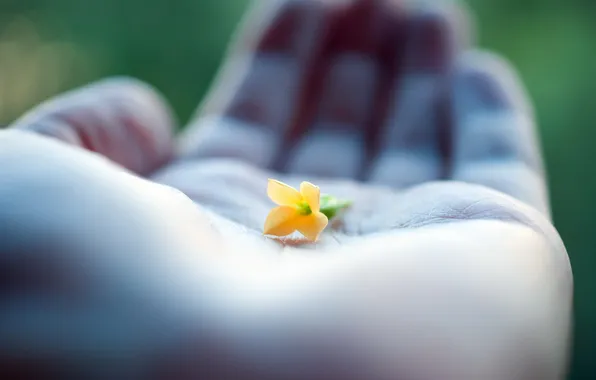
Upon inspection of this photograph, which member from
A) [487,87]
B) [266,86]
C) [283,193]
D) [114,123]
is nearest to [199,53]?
[266,86]

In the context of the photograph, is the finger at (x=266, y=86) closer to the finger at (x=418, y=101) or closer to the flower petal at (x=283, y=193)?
the finger at (x=418, y=101)

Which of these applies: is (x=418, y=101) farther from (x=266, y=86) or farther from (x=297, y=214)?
(x=297, y=214)

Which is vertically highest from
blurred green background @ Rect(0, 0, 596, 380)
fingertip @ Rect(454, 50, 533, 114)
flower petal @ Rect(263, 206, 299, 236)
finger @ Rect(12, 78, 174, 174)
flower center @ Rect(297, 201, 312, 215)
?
blurred green background @ Rect(0, 0, 596, 380)

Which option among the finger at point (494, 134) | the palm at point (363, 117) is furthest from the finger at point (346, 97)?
the finger at point (494, 134)

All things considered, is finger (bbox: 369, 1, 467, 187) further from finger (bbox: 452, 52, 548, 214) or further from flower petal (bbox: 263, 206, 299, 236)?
flower petal (bbox: 263, 206, 299, 236)

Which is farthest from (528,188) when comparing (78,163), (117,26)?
(117,26)

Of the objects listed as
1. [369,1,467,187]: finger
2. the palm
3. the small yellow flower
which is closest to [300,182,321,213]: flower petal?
the small yellow flower
